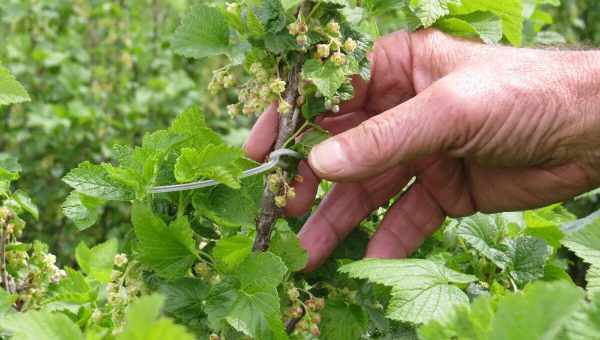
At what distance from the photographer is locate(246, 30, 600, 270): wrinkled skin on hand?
5.51 ft

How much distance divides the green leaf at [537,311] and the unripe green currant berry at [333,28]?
2.72 ft

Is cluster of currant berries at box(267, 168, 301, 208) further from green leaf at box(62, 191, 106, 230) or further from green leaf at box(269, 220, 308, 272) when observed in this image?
green leaf at box(62, 191, 106, 230)

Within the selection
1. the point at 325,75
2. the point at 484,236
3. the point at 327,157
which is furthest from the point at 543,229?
the point at 325,75

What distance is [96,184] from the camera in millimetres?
1416

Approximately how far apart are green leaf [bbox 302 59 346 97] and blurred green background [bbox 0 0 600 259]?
9.81 ft

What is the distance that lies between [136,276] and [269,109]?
1.77 ft

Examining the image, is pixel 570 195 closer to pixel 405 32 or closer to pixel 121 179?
pixel 405 32

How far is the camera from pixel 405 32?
6.26ft

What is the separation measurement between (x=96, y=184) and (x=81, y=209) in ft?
0.31

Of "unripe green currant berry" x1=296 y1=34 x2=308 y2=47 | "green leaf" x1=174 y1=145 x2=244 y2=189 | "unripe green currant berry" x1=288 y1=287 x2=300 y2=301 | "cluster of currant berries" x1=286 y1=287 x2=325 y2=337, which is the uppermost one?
"unripe green currant berry" x1=296 y1=34 x2=308 y2=47

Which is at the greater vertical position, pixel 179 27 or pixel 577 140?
pixel 179 27

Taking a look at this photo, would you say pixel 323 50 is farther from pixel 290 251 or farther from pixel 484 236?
pixel 484 236

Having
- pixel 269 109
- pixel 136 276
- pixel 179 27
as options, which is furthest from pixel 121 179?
pixel 269 109

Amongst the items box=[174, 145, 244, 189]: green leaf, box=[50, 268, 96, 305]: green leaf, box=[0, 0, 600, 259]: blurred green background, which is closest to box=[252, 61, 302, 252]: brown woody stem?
box=[174, 145, 244, 189]: green leaf
